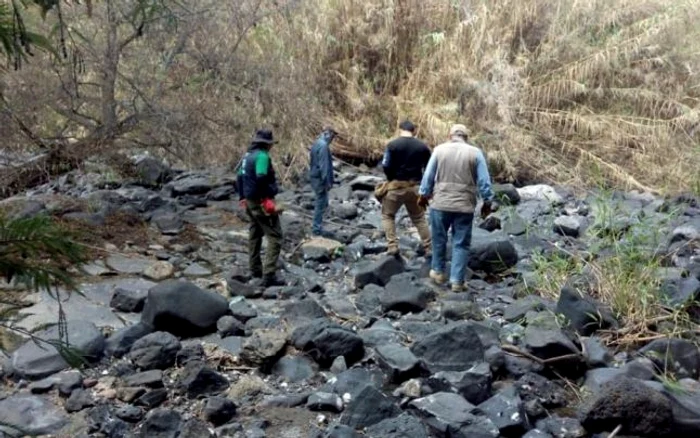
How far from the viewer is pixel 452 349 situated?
5.80 m

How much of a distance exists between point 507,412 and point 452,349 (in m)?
0.81

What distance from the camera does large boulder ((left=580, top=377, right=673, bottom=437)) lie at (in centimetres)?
483

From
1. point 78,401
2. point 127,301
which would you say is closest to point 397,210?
point 127,301

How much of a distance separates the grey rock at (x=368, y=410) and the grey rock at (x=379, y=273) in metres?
3.18

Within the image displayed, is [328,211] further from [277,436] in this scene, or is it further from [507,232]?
[277,436]

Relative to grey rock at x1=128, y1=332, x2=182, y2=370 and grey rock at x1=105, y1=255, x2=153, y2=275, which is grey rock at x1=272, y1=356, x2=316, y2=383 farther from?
grey rock at x1=105, y1=255, x2=153, y2=275

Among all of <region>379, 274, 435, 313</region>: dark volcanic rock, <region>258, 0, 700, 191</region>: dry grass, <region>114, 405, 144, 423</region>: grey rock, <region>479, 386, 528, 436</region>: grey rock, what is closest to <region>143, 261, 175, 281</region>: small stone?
<region>379, 274, 435, 313</region>: dark volcanic rock

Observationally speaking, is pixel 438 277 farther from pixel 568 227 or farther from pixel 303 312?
pixel 568 227

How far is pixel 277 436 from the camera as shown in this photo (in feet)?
16.3

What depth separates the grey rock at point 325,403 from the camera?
5.26 m

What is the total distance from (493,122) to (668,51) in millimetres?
4098

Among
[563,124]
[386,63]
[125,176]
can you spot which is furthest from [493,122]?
[125,176]

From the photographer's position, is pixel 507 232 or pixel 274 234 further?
pixel 507 232

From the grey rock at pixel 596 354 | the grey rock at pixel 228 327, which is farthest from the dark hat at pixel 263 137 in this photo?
the grey rock at pixel 596 354
